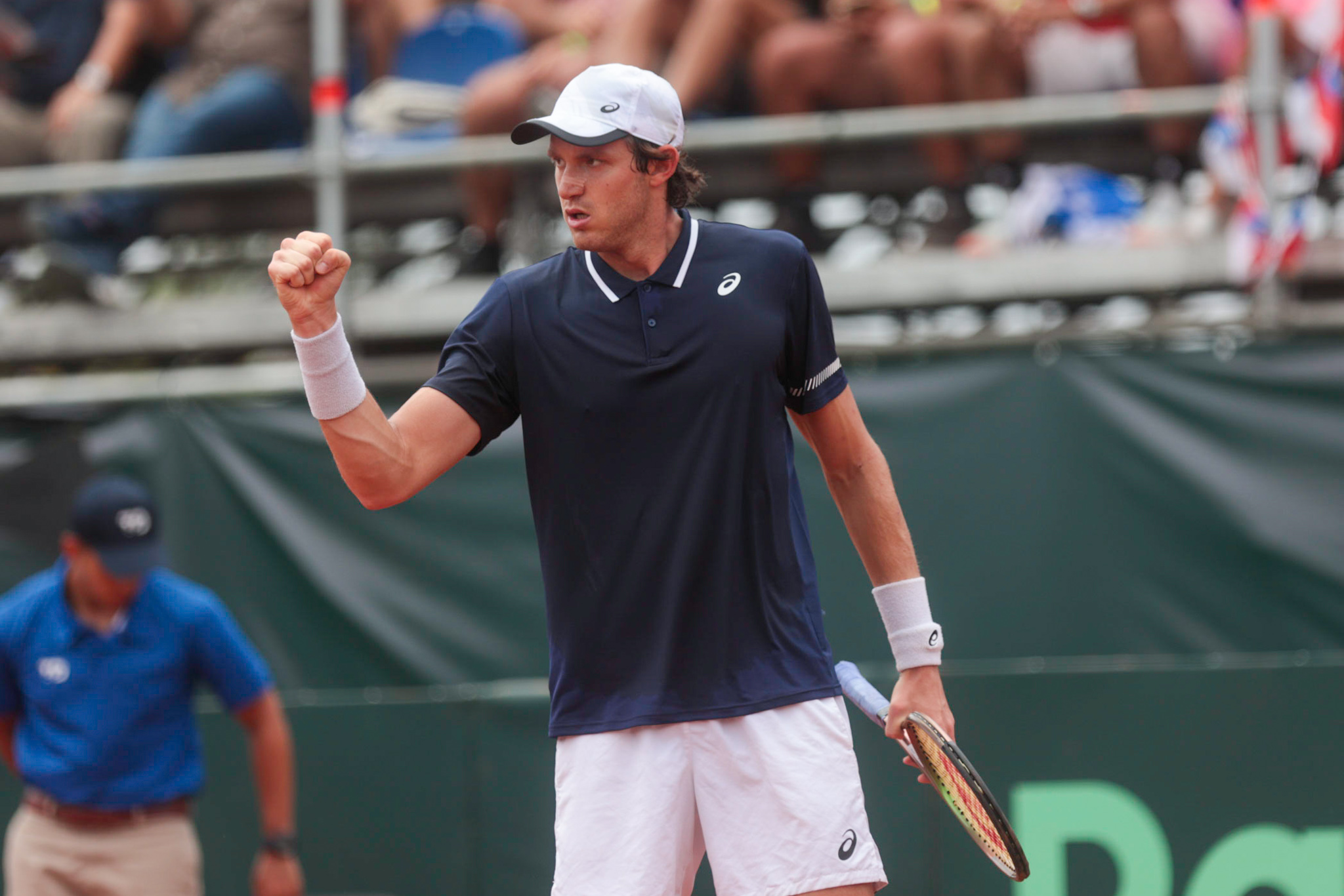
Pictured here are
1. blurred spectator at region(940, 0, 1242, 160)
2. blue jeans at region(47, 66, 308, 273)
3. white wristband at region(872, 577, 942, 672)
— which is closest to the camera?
white wristband at region(872, 577, 942, 672)

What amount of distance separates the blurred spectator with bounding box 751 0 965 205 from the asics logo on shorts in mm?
3847

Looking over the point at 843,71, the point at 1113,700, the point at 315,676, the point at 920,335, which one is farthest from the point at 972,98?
the point at 315,676

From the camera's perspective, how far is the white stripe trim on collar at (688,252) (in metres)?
3.08

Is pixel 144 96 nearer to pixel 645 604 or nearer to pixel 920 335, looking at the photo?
pixel 920 335

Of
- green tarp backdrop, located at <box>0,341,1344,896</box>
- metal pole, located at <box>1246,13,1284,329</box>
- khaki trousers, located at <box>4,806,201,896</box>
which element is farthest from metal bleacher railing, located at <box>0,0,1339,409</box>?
khaki trousers, located at <box>4,806,201,896</box>

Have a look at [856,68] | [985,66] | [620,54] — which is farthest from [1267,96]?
[620,54]

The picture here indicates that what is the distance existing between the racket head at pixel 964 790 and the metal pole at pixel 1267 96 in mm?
3526

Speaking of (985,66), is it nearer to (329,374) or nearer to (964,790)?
(964,790)

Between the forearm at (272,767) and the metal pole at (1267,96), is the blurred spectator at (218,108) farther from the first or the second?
the metal pole at (1267,96)

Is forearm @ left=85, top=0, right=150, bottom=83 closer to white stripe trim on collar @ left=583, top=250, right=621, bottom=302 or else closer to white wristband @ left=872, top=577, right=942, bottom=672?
white stripe trim on collar @ left=583, top=250, right=621, bottom=302

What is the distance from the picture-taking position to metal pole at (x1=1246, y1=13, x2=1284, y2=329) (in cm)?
587

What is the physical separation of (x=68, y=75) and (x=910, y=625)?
6.10 meters

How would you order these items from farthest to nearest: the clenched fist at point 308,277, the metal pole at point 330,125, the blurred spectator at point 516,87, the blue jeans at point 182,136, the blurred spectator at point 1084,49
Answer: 1. the blue jeans at point 182,136
2. the metal pole at point 330,125
3. the blurred spectator at point 516,87
4. the blurred spectator at point 1084,49
5. the clenched fist at point 308,277

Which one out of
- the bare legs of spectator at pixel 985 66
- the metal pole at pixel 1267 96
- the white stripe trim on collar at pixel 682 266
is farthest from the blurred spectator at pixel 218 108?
the white stripe trim on collar at pixel 682 266
